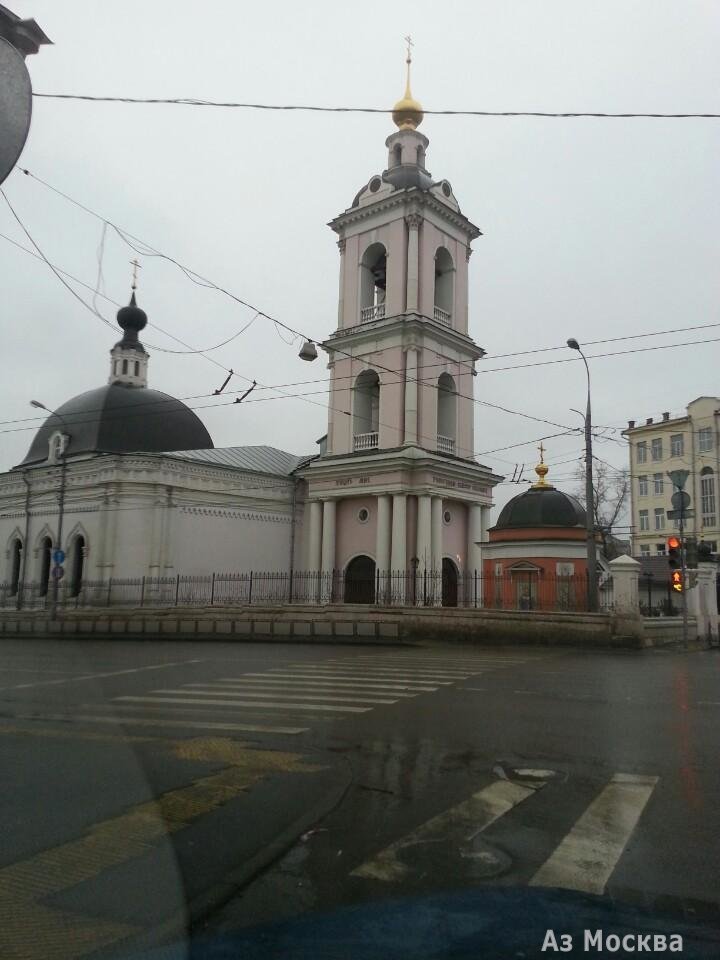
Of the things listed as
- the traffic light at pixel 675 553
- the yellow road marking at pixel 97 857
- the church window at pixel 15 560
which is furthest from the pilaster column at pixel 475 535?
the yellow road marking at pixel 97 857

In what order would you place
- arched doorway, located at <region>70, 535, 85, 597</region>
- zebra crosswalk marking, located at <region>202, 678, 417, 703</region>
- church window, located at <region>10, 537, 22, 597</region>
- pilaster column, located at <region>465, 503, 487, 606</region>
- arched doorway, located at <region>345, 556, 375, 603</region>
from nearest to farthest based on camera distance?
zebra crosswalk marking, located at <region>202, 678, 417, 703</region> < arched doorway, located at <region>345, 556, 375, 603</region> < pilaster column, located at <region>465, 503, 487, 606</region> < arched doorway, located at <region>70, 535, 85, 597</region> < church window, located at <region>10, 537, 22, 597</region>

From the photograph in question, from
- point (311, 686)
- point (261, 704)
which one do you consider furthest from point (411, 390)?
point (261, 704)

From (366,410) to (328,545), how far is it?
615cm

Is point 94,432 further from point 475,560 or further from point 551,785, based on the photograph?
point 551,785

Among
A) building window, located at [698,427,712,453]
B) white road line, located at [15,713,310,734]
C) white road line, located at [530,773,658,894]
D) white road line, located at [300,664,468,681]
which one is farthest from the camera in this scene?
building window, located at [698,427,712,453]

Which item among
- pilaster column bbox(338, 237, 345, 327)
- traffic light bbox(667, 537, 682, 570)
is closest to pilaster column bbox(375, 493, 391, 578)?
pilaster column bbox(338, 237, 345, 327)

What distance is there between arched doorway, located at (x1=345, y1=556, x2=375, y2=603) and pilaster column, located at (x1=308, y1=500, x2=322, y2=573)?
4.43 ft

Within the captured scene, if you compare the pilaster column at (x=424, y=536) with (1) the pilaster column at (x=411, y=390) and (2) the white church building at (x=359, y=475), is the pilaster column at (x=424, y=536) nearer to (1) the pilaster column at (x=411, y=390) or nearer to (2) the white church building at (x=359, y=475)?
(2) the white church building at (x=359, y=475)

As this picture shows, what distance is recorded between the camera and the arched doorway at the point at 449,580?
1219 inches

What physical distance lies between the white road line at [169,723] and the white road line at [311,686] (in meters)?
2.85

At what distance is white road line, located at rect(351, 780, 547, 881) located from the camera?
172 inches

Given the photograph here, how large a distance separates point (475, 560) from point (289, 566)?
10.1 m

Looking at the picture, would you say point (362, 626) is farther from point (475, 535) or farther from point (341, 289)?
point (341, 289)

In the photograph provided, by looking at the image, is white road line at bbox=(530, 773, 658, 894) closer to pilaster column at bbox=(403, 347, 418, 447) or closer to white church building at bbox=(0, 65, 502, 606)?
white church building at bbox=(0, 65, 502, 606)
